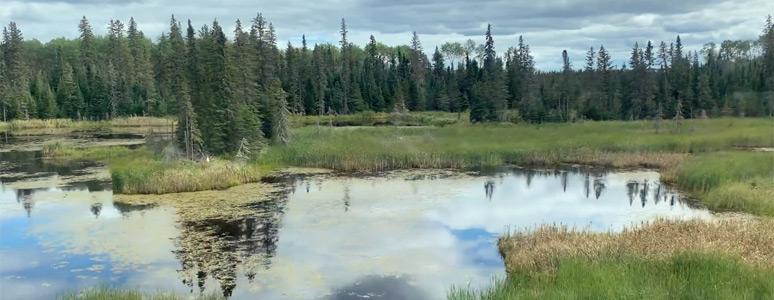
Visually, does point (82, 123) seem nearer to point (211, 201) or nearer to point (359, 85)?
point (359, 85)

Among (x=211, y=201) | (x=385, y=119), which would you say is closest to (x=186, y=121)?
(x=211, y=201)

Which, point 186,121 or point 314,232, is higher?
point 186,121

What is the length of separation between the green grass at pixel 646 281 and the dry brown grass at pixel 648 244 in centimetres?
68

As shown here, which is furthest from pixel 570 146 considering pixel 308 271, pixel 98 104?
pixel 98 104

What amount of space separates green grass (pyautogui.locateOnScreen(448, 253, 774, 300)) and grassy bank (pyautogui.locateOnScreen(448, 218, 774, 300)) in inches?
0.6

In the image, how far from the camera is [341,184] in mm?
34750

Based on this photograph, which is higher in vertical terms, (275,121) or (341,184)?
(275,121)

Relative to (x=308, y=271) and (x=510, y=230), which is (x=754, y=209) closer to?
(x=510, y=230)

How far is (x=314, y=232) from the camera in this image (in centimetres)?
2361

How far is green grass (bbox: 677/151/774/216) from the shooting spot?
83.3 ft

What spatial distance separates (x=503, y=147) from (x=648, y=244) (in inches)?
1123

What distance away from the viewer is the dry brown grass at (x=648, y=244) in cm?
1509

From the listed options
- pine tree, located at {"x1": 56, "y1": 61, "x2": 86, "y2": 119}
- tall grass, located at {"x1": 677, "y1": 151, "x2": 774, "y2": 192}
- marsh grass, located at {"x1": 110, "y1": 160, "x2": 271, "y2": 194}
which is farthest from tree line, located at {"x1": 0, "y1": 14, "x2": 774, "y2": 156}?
tall grass, located at {"x1": 677, "y1": 151, "x2": 774, "y2": 192}

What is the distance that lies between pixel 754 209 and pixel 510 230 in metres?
9.79
